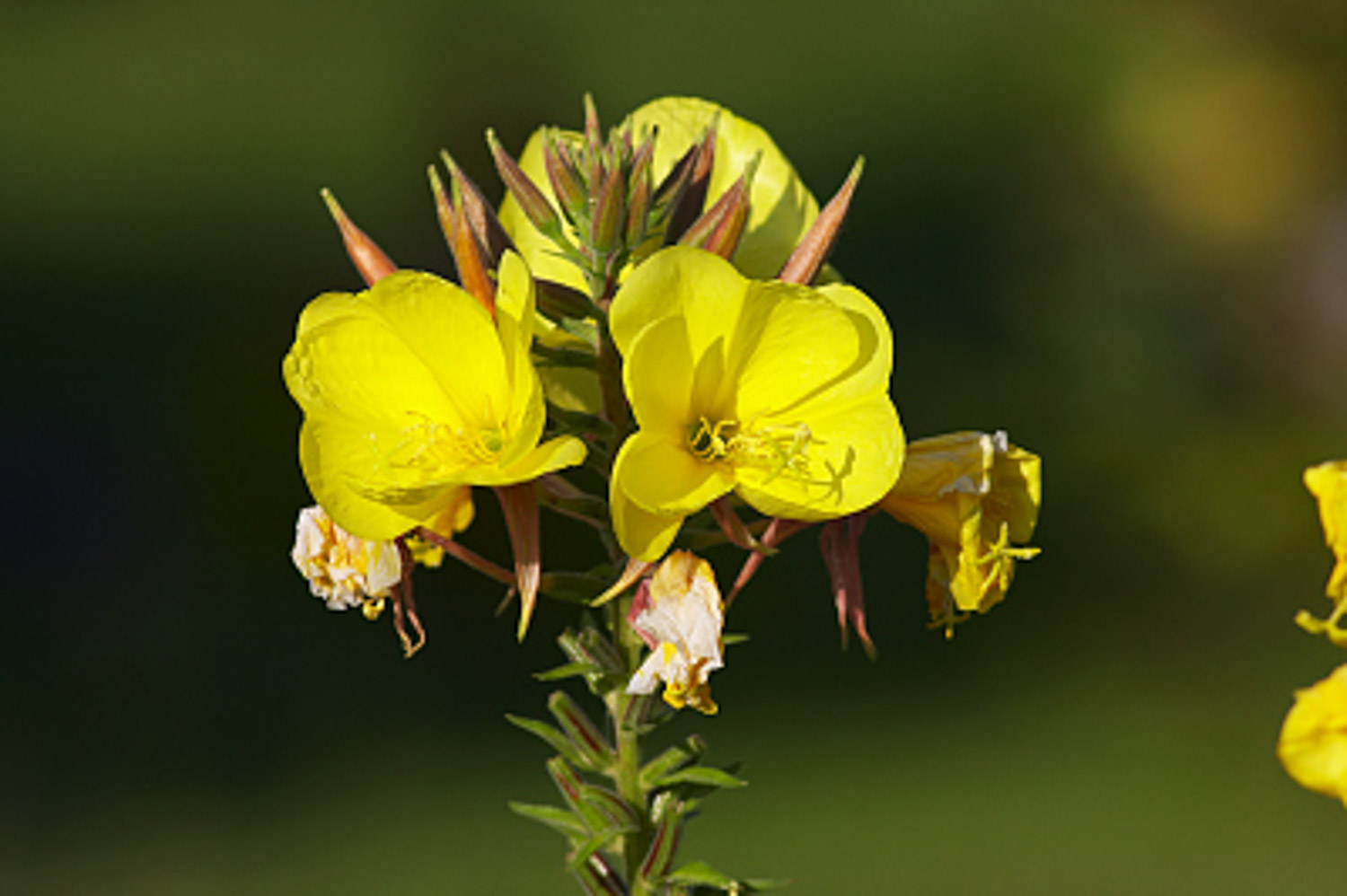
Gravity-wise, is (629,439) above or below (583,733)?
above

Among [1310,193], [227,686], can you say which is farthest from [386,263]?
[1310,193]

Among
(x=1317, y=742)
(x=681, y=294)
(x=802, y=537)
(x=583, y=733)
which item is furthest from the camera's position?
(x=802, y=537)

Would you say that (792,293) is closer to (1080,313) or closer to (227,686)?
(227,686)

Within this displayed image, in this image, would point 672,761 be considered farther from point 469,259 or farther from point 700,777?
point 469,259

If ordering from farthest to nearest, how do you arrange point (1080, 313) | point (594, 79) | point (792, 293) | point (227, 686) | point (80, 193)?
point (594, 79) → point (80, 193) → point (1080, 313) → point (227, 686) → point (792, 293)

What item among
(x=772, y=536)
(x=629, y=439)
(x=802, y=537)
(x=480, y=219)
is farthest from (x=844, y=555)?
(x=802, y=537)

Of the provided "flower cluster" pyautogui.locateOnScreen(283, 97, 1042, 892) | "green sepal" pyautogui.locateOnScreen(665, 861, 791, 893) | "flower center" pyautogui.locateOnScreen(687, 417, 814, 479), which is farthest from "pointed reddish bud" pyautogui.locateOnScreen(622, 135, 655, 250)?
"green sepal" pyautogui.locateOnScreen(665, 861, 791, 893)
